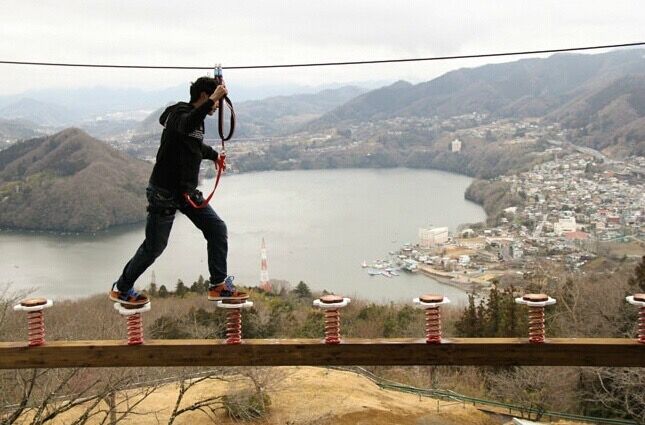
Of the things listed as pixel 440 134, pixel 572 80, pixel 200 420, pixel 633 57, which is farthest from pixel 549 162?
pixel 200 420

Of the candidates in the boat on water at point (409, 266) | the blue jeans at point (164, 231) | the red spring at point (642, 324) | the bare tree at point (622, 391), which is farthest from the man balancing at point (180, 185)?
the boat on water at point (409, 266)

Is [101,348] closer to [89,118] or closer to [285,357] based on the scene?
[285,357]

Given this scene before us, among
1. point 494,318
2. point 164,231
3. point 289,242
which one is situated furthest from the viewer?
point 289,242

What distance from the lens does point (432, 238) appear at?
54.4m

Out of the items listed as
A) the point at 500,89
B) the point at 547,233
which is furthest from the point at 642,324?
the point at 500,89

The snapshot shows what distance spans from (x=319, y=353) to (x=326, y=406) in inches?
371

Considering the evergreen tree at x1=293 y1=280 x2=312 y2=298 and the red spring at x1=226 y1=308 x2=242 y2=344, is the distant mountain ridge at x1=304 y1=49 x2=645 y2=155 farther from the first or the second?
the red spring at x1=226 y1=308 x2=242 y2=344

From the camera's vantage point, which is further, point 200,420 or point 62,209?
point 62,209

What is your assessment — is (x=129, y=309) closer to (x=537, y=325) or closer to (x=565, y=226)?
(x=537, y=325)

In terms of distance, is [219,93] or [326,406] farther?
[326,406]

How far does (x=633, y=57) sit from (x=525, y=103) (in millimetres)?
31980

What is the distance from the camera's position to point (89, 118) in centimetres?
18838

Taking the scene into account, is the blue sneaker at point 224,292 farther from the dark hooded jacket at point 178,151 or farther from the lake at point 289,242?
the lake at point 289,242

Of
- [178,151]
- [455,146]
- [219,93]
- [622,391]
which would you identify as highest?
[219,93]
